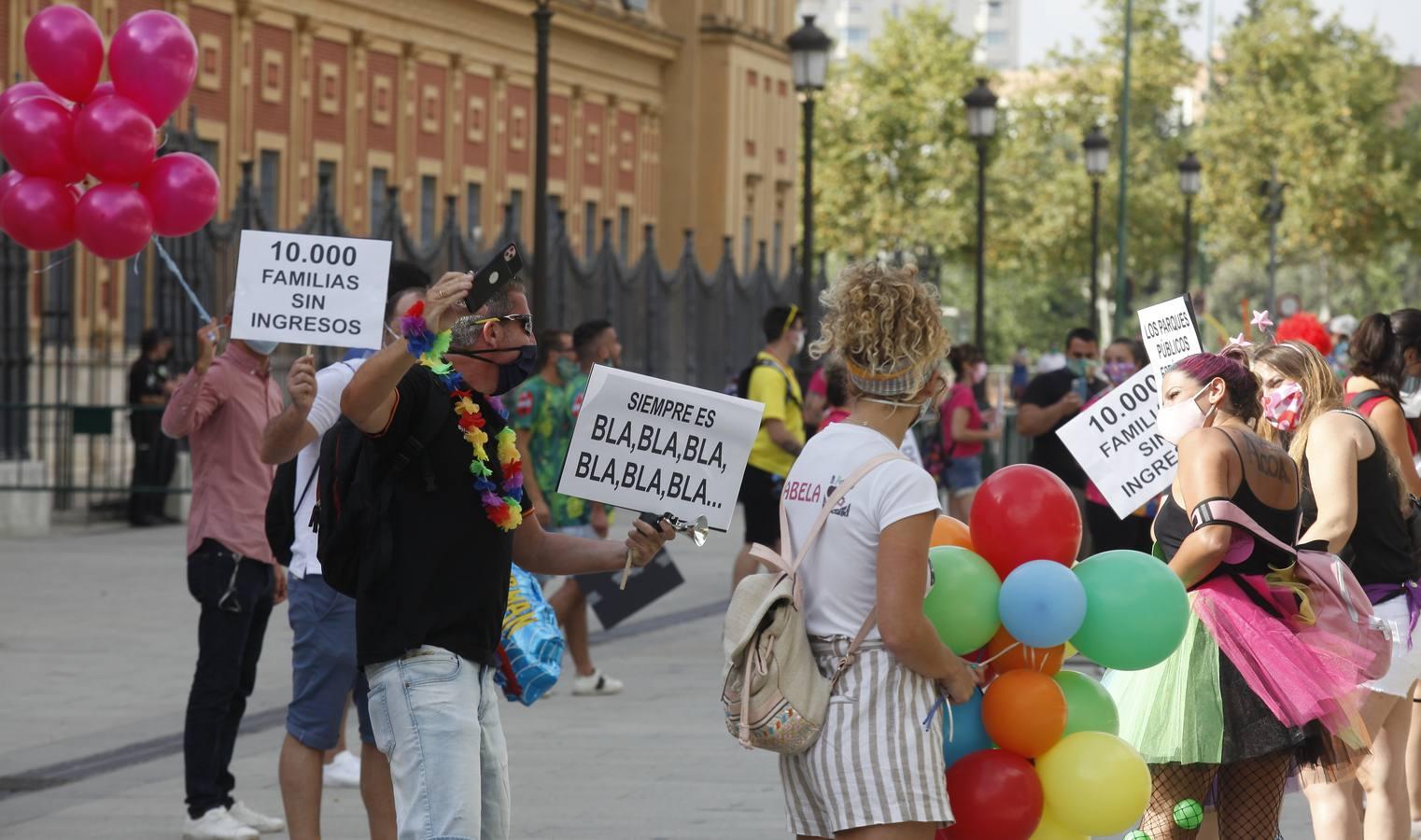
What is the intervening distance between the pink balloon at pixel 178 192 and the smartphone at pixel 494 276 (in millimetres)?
4295

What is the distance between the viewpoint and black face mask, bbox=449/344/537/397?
18.2ft

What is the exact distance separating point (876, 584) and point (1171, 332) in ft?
10.7

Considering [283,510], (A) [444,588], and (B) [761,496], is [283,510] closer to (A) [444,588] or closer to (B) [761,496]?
(A) [444,588]

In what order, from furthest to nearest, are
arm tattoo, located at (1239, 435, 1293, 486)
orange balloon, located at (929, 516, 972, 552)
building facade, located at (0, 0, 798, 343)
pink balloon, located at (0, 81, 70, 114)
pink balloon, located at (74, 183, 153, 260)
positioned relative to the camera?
building facade, located at (0, 0, 798, 343) < pink balloon, located at (0, 81, 70, 114) < pink balloon, located at (74, 183, 153, 260) < arm tattoo, located at (1239, 435, 1293, 486) < orange balloon, located at (929, 516, 972, 552)

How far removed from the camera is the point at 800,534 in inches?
206

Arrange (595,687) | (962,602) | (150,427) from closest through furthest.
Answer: (962,602), (595,687), (150,427)

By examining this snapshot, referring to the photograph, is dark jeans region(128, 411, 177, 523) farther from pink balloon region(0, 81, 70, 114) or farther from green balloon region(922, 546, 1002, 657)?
green balloon region(922, 546, 1002, 657)

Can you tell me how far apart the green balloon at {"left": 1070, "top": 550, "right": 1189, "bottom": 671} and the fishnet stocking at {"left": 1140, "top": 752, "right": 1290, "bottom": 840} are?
2.94 ft

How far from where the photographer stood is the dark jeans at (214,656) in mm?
8164

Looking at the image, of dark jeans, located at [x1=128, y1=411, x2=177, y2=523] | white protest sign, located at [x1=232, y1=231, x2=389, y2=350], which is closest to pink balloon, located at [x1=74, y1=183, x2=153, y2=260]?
white protest sign, located at [x1=232, y1=231, x2=389, y2=350]

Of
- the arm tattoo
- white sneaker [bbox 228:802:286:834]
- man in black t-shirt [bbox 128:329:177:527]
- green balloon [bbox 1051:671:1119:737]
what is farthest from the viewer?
man in black t-shirt [bbox 128:329:177:527]

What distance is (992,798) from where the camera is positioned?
207 inches

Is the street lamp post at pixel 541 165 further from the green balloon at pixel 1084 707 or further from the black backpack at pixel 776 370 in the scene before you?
the green balloon at pixel 1084 707

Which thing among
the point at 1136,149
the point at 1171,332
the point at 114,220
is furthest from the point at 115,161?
the point at 1136,149
